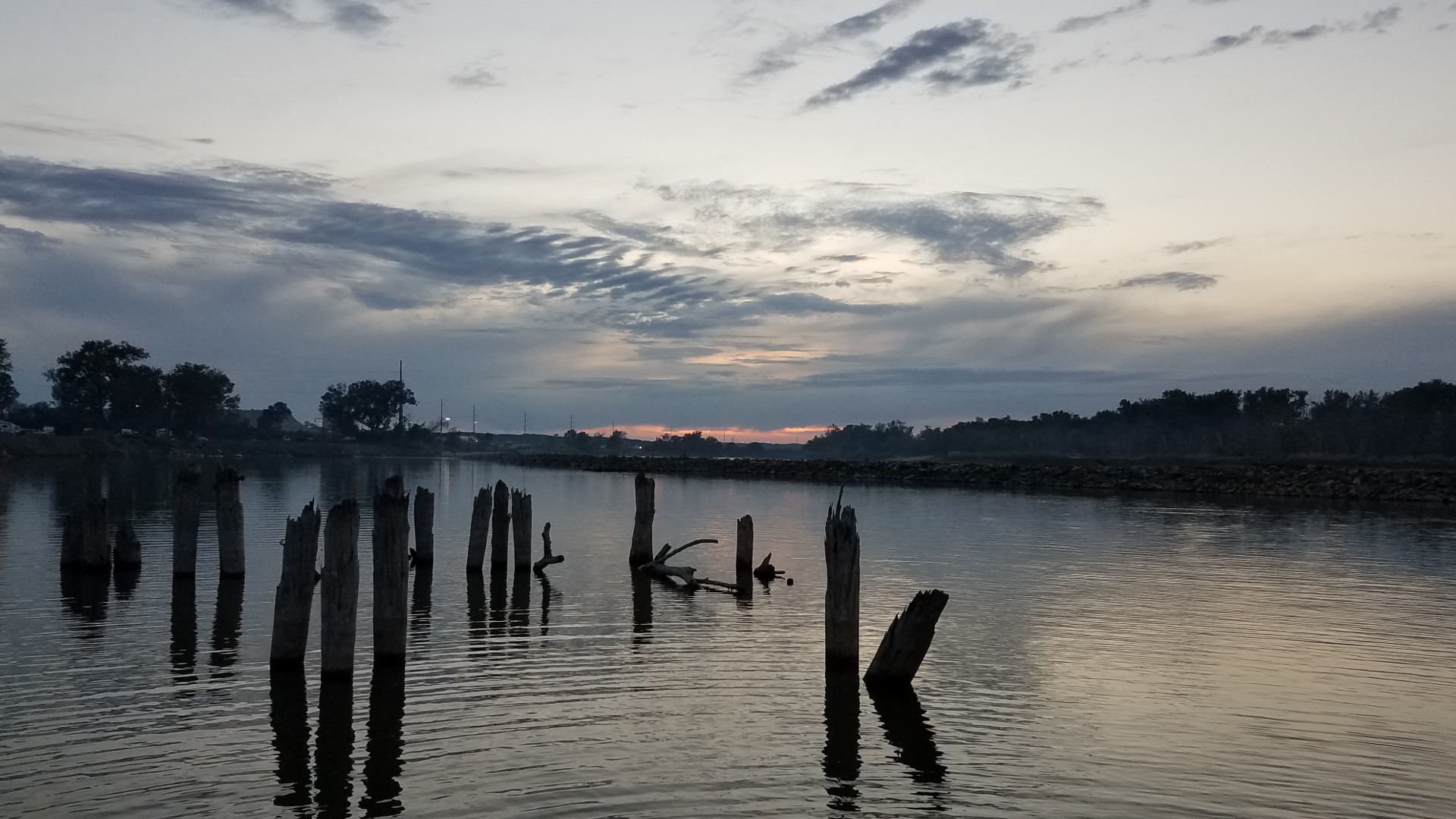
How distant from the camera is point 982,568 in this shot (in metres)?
27.3

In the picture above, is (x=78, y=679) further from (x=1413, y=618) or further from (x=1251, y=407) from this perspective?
(x=1251, y=407)

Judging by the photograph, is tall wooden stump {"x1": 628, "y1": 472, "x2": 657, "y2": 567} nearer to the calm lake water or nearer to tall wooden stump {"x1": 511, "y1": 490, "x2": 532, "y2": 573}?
the calm lake water

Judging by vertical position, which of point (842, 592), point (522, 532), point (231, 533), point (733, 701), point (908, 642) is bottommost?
point (733, 701)

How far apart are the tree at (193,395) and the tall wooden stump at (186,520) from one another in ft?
434

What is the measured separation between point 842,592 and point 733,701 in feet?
6.71

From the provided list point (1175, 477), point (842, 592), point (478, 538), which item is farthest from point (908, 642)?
point (1175, 477)

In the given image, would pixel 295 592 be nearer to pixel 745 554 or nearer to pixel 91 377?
pixel 745 554

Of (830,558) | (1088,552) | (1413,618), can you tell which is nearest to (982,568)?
(1088,552)

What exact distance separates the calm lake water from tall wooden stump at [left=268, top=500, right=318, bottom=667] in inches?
16.1

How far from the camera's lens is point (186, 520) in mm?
20859

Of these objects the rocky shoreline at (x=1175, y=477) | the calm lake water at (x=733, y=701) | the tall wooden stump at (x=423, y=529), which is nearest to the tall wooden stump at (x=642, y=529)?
the calm lake water at (x=733, y=701)

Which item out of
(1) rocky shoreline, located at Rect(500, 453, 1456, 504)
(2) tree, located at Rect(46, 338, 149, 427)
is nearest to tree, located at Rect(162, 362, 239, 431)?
(2) tree, located at Rect(46, 338, 149, 427)

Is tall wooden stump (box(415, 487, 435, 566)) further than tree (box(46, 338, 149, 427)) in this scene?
No

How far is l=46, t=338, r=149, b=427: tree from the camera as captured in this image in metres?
128
